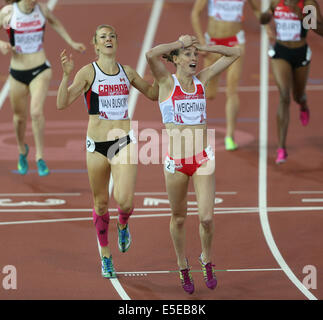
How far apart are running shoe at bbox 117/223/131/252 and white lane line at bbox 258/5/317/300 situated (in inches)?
66.8

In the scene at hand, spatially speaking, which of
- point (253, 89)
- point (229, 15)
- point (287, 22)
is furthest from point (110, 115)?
point (253, 89)

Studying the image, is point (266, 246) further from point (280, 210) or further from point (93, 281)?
point (93, 281)

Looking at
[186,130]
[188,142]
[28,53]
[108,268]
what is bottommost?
[108,268]

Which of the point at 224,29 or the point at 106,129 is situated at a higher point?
the point at 224,29

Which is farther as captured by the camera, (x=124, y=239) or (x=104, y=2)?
(x=104, y=2)

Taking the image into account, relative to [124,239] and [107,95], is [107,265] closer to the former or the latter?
[124,239]

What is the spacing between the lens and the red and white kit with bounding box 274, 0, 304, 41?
1373cm

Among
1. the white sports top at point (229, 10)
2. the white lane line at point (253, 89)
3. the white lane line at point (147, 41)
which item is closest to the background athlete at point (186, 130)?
the white sports top at point (229, 10)

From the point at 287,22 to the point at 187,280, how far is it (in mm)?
5133

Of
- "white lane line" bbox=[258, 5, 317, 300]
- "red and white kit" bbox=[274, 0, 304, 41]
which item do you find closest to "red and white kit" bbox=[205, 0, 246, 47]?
"red and white kit" bbox=[274, 0, 304, 41]

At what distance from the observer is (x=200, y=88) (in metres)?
9.73

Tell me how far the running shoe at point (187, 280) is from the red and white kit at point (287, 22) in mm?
5056

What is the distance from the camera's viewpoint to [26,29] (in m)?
13.4

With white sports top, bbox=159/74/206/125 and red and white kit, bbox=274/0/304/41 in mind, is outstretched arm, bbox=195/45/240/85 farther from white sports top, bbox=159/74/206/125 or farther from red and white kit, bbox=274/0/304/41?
red and white kit, bbox=274/0/304/41
